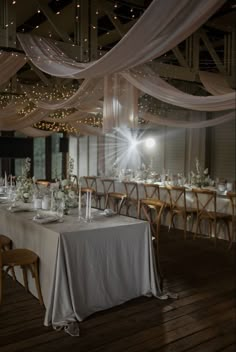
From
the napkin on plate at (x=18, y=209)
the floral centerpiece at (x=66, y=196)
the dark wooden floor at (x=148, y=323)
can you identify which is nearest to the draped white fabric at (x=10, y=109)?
the floral centerpiece at (x=66, y=196)

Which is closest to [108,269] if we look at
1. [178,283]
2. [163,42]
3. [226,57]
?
[178,283]

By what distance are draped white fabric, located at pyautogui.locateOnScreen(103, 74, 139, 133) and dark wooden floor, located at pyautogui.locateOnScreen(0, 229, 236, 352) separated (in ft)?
6.87

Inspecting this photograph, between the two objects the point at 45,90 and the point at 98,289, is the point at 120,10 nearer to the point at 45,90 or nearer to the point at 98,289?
the point at 45,90

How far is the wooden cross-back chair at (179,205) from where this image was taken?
20.8ft

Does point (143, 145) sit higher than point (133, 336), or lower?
higher

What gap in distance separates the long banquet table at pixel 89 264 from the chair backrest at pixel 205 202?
2425 mm

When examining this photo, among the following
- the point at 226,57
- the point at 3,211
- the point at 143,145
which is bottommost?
the point at 3,211

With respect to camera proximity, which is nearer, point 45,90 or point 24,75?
point 45,90

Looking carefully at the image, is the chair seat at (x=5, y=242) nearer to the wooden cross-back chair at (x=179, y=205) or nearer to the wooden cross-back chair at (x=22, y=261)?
the wooden cross-back chair at (x=22, y=261)

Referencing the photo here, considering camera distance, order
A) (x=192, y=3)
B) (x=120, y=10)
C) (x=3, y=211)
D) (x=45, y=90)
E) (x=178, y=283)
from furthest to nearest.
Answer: (x=45, y=90) < (x=120, y=10) < (x=3, y=211) < (x=178, y=283) < (x=192, y=3)

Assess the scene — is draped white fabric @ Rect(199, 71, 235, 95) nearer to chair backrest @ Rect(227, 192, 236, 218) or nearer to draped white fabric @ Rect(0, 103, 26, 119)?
chair backrest @ Rect(227, 192, 236, 218)

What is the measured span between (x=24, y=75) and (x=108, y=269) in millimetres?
7660

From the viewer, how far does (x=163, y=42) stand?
8.68 feet

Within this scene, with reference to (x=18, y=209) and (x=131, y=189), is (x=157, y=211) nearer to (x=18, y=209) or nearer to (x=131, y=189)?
(x=18, y=209)
